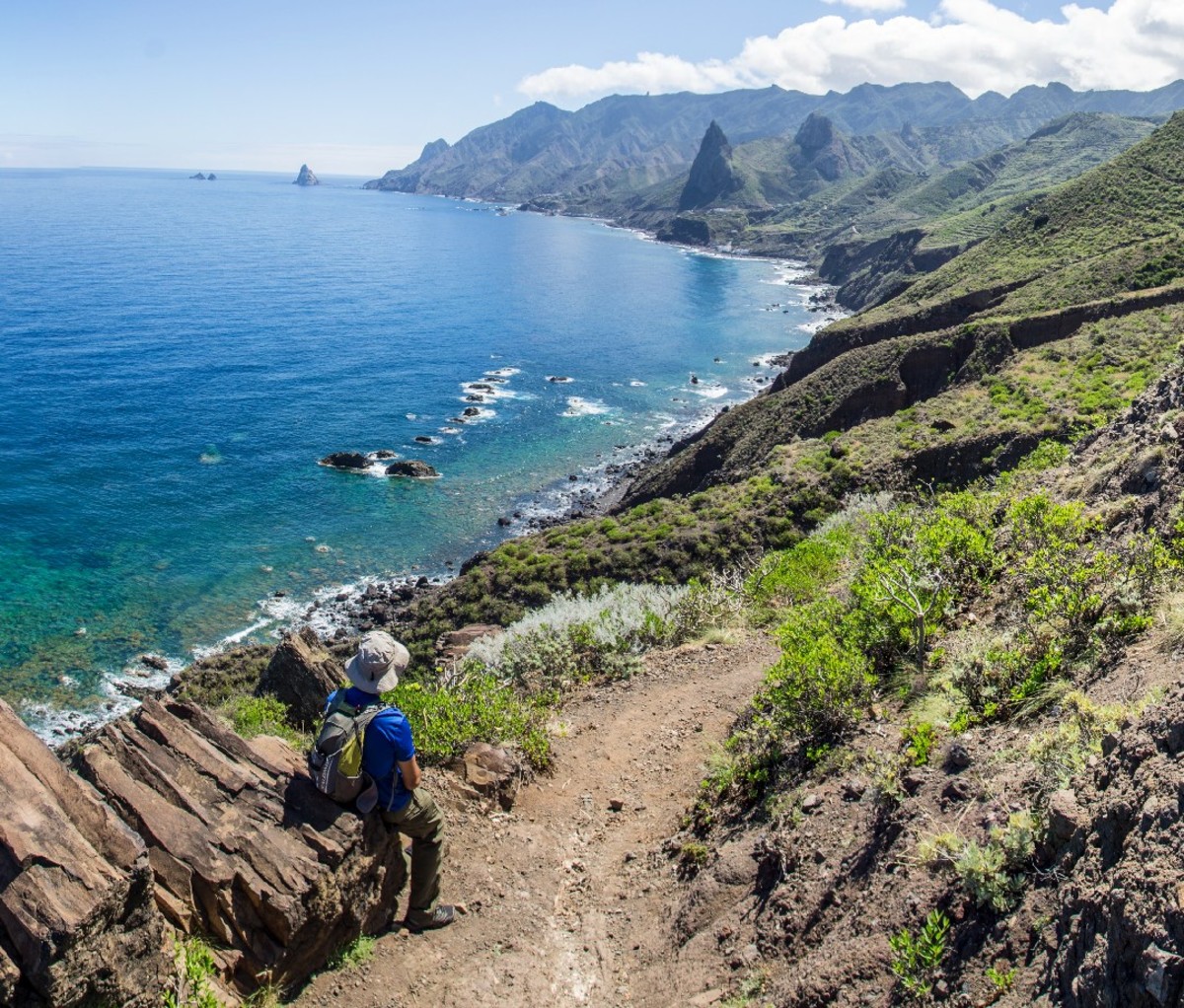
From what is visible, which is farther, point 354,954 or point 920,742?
point 920,742

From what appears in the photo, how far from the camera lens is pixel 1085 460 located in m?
18.1

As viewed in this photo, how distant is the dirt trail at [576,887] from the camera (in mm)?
7352

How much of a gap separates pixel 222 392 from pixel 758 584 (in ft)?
205

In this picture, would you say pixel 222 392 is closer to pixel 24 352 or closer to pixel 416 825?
pixel 24 352

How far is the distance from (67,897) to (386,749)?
254cm

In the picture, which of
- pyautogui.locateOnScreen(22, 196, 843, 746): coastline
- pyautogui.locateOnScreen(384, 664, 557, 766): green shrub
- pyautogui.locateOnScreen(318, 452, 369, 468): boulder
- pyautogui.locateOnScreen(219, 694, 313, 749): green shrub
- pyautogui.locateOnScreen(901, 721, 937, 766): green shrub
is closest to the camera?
pyautogui.locateOnScreen(901, 721, 937, 766): green shrub

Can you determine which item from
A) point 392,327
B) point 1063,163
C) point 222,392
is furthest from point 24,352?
point 1063,163

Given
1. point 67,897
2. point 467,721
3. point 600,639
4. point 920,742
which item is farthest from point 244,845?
point 600,639

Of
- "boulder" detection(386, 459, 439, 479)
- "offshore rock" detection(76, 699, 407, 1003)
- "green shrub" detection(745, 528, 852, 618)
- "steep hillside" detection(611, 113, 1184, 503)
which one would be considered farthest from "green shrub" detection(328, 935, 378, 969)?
"boulder" detection(386, 459, 439, 479)

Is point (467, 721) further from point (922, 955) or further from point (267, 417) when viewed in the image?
point (267, 417)

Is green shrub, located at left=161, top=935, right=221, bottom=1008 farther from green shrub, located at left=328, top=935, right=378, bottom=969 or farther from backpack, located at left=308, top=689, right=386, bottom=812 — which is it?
backpack, located at left=308, top=689, right=386, bottom=812

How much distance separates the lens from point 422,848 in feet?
25.8

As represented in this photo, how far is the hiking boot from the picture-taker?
311 inches

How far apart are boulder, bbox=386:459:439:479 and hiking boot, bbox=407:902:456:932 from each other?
47184mm
